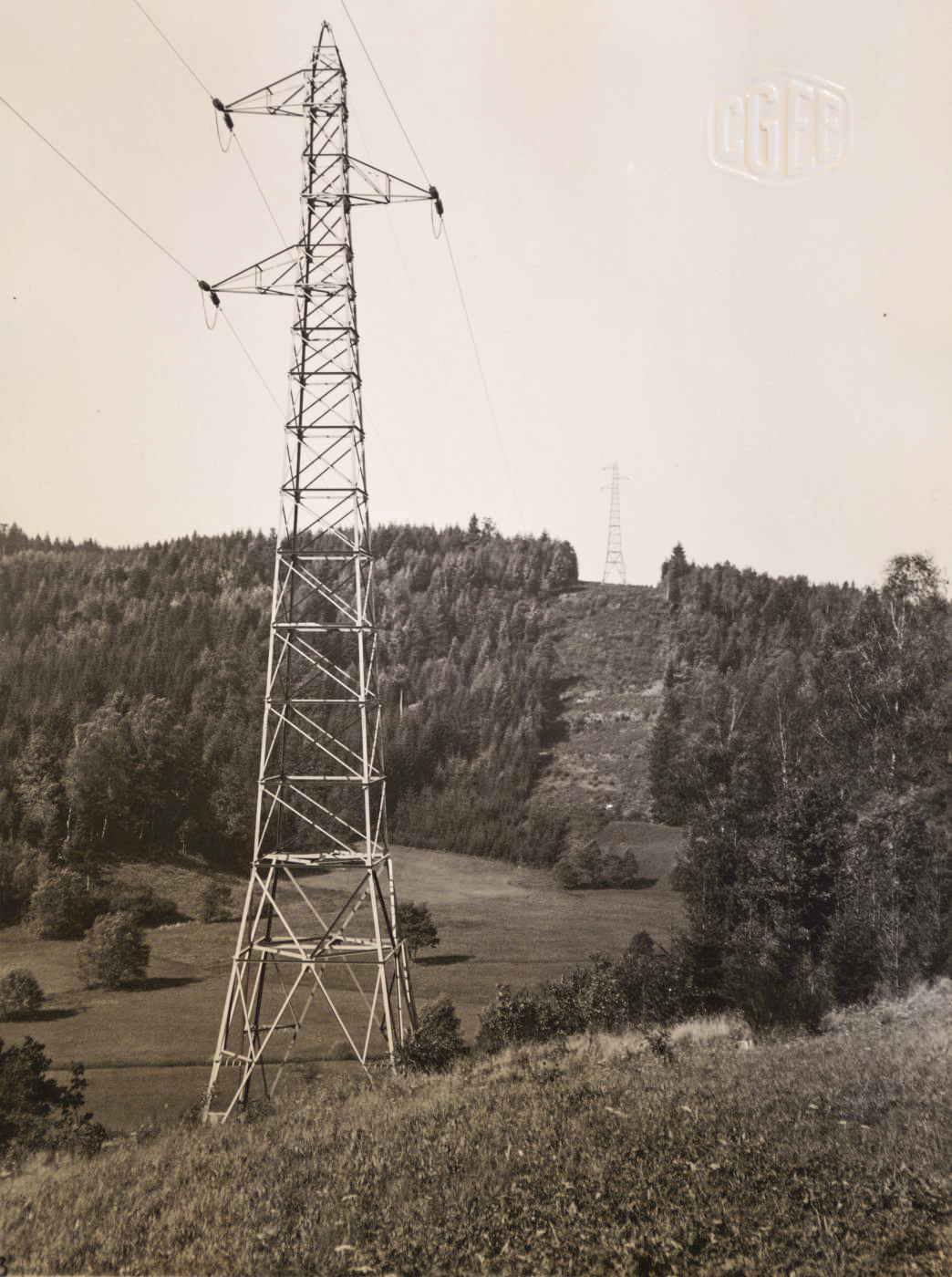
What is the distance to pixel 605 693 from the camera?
105 metres

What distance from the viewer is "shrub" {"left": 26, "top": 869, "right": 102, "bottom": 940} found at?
43.8 meters

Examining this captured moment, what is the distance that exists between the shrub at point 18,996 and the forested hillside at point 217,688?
24160 mm

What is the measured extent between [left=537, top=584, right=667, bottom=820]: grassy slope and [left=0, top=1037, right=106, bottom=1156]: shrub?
62.1 meters

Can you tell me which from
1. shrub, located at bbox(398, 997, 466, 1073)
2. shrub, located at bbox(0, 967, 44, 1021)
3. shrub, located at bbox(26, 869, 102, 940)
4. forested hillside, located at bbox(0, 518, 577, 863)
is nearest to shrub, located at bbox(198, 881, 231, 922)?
shrub, located at bbox(26, 869, 102, 940)

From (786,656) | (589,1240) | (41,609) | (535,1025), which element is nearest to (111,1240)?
(589,1240)

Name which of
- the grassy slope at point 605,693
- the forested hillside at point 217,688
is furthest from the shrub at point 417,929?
the grassy slope at point 605,693

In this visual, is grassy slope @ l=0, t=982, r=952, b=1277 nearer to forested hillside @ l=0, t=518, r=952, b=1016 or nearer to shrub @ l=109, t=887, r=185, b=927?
forested hillside @ l=0, t=518, r=952, b=1016

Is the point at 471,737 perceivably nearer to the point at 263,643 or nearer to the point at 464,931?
the point at 263,643

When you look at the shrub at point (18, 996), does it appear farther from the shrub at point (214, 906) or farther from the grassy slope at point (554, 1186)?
the grassy slope at point (554, 1186)

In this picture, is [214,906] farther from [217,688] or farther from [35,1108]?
[217,688]

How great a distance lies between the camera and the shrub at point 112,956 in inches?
1441

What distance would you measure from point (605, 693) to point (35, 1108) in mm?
91387

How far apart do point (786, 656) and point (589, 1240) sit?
8411 centimetres

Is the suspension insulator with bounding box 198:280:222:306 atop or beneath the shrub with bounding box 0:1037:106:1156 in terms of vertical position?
atop
